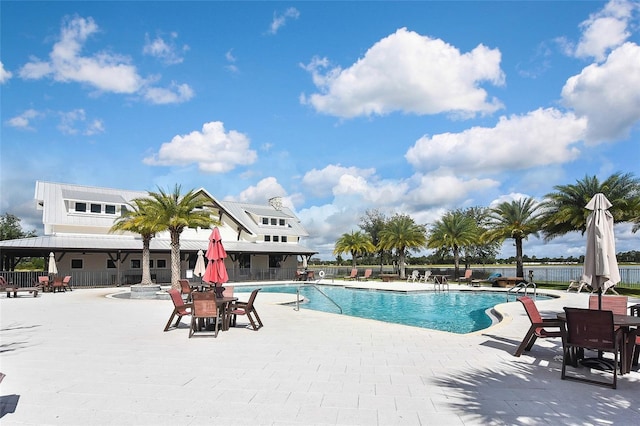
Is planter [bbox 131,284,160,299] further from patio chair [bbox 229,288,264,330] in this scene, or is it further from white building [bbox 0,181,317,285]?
patio chair [bbox 229,288,264,330]

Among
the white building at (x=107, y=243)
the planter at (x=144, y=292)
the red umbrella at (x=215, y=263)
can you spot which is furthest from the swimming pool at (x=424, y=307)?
the white building at (x=107, y=243)

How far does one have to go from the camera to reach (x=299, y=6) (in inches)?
549

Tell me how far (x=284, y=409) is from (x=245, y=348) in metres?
3.35

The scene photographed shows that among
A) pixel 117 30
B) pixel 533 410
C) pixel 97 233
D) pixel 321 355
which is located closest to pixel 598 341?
pixel 533 410

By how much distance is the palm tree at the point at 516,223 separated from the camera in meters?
29.0

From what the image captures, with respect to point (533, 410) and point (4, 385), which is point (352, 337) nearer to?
point (533, 410)

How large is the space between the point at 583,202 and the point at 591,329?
20837 mm

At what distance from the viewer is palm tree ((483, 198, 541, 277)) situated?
29.0 metres

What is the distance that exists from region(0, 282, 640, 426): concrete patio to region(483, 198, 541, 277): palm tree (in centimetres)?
2166

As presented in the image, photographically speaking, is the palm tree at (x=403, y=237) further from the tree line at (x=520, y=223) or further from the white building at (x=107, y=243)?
the white building at (x=107, y=243)

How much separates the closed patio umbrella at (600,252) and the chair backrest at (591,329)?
1.25 m

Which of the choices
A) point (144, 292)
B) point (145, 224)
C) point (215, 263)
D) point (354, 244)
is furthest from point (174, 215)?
point (354, 244)

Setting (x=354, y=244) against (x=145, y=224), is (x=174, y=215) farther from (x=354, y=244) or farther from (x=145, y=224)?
(x=354, y=244)

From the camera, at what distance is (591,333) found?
5.80 m
